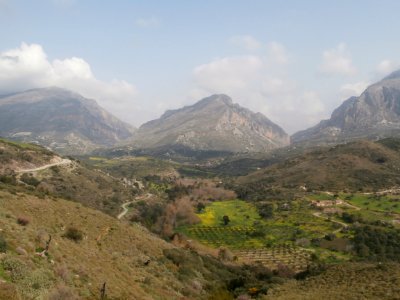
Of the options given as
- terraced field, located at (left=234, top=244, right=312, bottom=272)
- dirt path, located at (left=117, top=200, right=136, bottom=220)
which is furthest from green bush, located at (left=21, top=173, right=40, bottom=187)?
terraced field, located at (left=234, top=244, right=312, bottom=272)

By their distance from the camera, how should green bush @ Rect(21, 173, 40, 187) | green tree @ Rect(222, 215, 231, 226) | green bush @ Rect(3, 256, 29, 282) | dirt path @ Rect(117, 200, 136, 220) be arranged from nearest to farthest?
1. green bush @ Rect(3, 256, 29, 282)
2. green bush @ Rect(21, 173, 40, 187)
3. dirt path @ Rect(117, 200, 136, 220)
4. green tree @ Rect(222, 215, 231, 226)

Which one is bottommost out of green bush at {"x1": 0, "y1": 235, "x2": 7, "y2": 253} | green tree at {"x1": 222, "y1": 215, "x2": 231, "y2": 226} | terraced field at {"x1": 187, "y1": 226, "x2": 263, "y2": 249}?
terraced field at {"x1": 187, "y1": 226, "x2": 263, "y2": 249}

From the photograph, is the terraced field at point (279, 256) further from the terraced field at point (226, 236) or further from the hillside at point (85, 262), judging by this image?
the hillside at point (85, 262)

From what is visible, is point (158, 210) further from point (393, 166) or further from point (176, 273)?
point (393, 166)

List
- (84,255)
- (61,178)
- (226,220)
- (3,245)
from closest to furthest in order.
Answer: (3,245), (84,255), (226,220), (61,178)

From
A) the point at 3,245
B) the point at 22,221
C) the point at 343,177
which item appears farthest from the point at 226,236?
the point at 343,177

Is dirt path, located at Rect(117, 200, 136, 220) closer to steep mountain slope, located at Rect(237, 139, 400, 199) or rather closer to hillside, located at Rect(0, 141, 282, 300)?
hillside, located at Rect(0, 141, 282, 300)

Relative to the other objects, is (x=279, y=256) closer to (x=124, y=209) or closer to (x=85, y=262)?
(x=85, y=262)

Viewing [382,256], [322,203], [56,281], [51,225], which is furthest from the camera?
[322,203]

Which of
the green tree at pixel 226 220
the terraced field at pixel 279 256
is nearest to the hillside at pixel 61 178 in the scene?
the green tree at pixel 226 220

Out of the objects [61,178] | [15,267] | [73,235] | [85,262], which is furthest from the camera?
[61,178]

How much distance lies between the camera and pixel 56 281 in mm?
24844

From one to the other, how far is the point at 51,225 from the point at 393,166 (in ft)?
585

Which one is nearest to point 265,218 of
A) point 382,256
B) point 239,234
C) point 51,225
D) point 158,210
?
point 239,234
